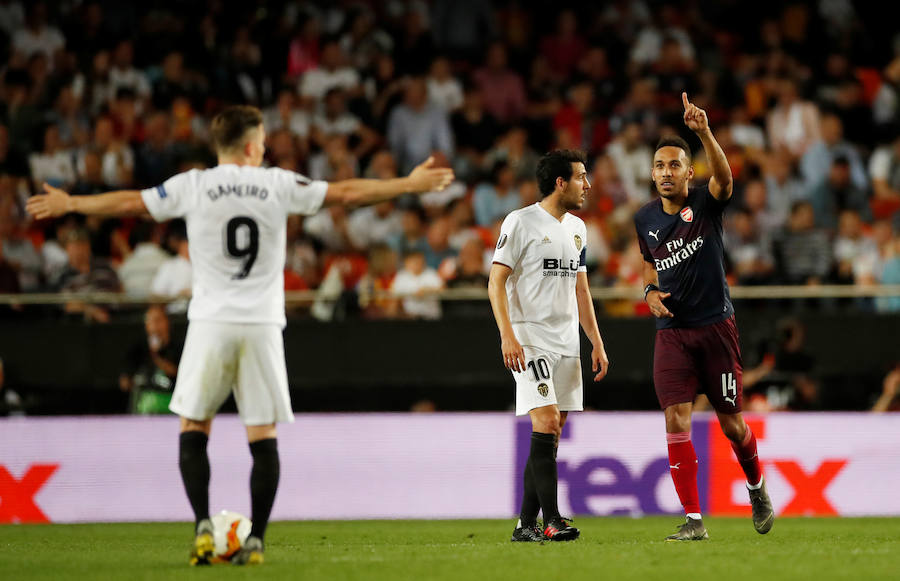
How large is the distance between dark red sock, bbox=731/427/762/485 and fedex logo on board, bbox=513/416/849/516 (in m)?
2.98

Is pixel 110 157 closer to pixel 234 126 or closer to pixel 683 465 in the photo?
pixel 234 126

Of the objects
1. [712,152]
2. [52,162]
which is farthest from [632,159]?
[712,152]

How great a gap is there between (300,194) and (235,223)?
36 cm

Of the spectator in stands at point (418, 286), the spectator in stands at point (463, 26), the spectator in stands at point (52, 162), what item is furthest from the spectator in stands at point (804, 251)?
the spectator in stands at point (52, 162)

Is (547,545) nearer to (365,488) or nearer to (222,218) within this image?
(222,218)

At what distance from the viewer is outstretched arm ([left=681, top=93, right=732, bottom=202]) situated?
24.0 ft

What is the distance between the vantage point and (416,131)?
1603 centimetres

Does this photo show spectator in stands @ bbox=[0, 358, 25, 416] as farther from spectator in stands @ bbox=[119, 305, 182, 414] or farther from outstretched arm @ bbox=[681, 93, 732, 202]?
outstretched arm @ bbox=[681, 93, 732, 202]

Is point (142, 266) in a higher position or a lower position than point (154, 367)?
higher

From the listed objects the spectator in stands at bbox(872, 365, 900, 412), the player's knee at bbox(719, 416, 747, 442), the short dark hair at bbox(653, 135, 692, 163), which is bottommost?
the spectator in stands at bbox(872, 365, 900, 412)

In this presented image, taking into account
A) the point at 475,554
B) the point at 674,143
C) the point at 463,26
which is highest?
the point at 463,26

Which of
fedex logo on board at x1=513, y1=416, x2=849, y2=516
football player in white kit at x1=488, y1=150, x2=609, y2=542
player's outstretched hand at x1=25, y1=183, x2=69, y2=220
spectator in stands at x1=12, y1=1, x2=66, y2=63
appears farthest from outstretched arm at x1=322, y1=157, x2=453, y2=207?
spectator in stands at x1=12, y1=1, x2=66, y2=63

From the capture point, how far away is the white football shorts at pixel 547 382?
7.86 meters

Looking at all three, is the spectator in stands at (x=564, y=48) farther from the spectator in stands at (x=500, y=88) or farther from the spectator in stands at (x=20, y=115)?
the spectator in stands at (x=20, y=115)
